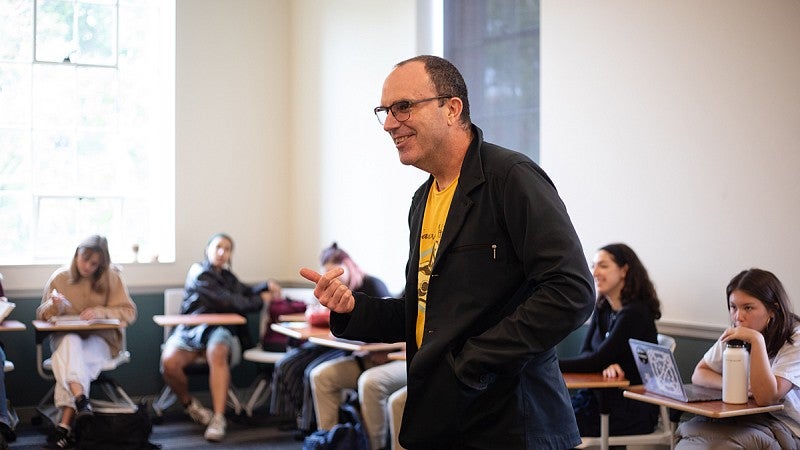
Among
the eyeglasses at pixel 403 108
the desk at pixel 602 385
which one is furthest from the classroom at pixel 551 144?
the eyeglasses at pixel 403 108

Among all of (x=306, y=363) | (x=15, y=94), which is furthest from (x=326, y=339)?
(x=15, y=94)

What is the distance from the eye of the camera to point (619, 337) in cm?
428

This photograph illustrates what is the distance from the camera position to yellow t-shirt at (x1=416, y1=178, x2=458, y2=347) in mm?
2055

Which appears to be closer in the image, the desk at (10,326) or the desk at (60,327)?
the desk at (10,326)

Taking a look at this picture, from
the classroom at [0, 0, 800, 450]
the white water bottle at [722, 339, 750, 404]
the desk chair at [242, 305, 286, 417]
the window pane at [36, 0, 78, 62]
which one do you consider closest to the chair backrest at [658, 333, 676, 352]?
the classroom at [0, 0, 800, 450]

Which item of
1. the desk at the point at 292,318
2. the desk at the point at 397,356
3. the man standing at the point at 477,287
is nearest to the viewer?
the man standing at the point at 477,287

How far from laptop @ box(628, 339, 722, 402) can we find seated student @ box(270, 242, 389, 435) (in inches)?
98.8

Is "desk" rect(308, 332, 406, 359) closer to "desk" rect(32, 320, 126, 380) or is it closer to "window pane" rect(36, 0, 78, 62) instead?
"desk" rect(32, 320, 126, 380)

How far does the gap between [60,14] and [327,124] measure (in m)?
2.24

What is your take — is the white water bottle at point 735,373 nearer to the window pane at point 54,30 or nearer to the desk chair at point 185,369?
the desk chair at point 185,369

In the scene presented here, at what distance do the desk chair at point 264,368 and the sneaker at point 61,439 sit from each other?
1302 millimetres

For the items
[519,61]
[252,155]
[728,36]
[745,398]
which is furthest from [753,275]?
[252,155]

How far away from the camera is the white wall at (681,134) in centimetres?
404

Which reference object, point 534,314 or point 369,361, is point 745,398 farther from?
point 369,361
